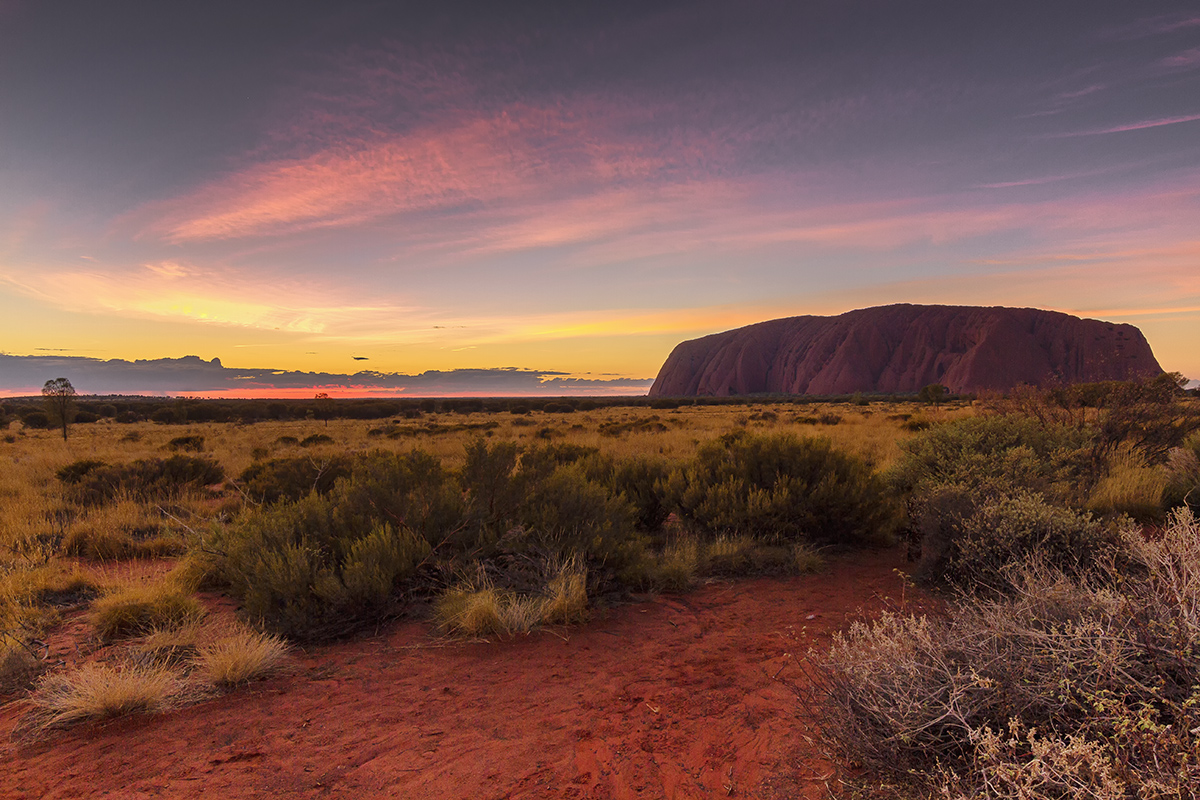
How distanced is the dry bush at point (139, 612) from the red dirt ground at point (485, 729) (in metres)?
1.10

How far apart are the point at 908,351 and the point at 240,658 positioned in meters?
107

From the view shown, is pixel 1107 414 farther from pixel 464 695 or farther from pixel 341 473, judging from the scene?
pixel 341 473

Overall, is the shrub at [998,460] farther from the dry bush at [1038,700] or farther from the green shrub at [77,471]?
the green shrub at [77,471]

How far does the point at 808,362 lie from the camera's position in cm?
10362

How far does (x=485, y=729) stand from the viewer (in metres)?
3.37

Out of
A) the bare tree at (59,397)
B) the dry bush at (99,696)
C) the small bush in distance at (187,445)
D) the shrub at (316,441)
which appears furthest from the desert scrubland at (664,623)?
the bare tree at (59,397)

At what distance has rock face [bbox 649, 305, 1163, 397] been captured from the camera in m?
84.4

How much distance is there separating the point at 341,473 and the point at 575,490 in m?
5.50

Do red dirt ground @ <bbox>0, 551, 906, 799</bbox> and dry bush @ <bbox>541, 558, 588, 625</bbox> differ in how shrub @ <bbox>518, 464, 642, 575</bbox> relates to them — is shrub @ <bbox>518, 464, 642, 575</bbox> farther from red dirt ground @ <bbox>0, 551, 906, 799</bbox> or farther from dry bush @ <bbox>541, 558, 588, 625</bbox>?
red dirt ground @ <bbox>0, 551, 906, 799</bbox>

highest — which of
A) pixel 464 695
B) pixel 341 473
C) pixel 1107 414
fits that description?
pixel 1107 414

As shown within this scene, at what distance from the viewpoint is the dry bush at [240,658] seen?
12.7ft

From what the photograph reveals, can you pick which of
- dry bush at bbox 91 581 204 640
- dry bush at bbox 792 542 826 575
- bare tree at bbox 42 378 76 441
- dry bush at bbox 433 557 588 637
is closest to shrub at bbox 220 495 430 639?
dry bush at bbox 91 581 204 640

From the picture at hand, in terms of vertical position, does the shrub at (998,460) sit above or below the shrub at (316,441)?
above

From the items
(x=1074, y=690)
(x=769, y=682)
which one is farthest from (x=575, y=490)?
(x=1074, y=690)
